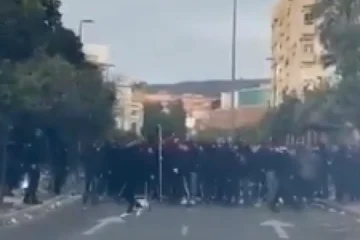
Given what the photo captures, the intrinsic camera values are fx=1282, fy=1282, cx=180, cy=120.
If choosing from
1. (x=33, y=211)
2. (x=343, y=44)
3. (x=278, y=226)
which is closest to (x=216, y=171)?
(x=343, y=44)

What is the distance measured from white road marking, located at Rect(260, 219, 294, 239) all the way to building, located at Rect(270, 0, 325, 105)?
236 ft

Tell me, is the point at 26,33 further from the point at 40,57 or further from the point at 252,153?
the point at 252,153

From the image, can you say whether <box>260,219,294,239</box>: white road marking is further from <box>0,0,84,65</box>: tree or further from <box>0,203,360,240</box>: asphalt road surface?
<box>0,0,84,65</box>: tree

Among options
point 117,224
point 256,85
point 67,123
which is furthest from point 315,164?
point 256,85

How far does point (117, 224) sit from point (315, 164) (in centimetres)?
1357

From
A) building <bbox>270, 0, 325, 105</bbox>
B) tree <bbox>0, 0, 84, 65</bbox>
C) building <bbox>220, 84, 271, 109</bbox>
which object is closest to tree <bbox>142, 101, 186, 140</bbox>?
building <bbox>270, 0, 325, 105</bbox>

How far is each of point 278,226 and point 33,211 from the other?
8919 millimetres

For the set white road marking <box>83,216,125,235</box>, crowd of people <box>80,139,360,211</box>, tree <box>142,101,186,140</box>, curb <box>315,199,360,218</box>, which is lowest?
curb <box>315,199,360,218</box>

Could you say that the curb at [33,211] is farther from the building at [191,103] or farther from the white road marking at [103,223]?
the building at [191,103]

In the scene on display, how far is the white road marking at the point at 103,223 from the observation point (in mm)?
26138

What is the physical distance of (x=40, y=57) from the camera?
3428cm

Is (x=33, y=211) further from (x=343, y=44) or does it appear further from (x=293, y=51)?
(x=293, y=51)

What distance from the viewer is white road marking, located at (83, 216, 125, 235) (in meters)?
26.1

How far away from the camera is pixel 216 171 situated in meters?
40.7
